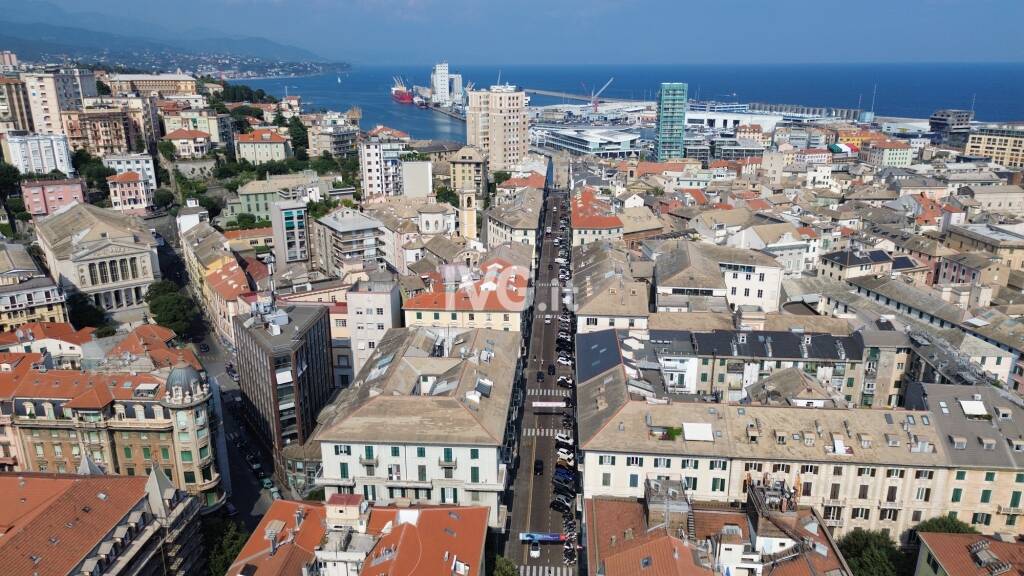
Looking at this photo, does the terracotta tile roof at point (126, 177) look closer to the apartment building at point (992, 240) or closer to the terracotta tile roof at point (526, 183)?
the terracotta tile roof at point (526, 183)

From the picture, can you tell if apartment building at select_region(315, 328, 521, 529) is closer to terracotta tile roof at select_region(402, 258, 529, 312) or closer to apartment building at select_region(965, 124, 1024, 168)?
terracotta tile roof at select_region(402, 258, 529, 312)

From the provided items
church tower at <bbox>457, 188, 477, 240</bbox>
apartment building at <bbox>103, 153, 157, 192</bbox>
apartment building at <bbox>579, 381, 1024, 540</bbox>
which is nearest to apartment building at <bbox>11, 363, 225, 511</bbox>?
apartment building at <bbox>579, 381, 1024, 540</bbox>

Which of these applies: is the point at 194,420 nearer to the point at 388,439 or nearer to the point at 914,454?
the point at 388,439

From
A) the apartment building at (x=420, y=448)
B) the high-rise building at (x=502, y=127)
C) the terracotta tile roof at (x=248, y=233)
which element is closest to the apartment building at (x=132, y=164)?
the terracotta tile roof at (x=248, y=233)

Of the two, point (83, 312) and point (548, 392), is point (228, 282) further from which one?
point (548, 392)

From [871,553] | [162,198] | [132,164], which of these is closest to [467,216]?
[162,198]
